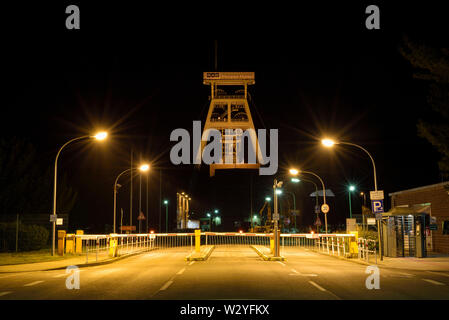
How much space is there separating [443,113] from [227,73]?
324ft

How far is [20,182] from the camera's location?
117ft

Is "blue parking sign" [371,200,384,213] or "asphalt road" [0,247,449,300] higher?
"blue parking sign" [371,200,384,213]

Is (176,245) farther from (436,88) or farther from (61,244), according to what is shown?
(436,88)

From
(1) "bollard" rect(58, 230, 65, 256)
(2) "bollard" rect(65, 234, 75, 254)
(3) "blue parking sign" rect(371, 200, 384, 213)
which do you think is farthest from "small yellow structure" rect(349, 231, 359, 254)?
(2) "bollard" rect(65, 234, 75, 254)

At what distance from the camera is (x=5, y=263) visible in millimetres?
Answer: 20266

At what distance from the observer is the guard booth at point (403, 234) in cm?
2423

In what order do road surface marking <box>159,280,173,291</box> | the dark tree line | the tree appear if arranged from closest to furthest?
1. road surface marking <box>159,280,173,291</box>
2. the tree
3. the dark tree line

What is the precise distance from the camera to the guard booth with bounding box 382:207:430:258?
2423cm

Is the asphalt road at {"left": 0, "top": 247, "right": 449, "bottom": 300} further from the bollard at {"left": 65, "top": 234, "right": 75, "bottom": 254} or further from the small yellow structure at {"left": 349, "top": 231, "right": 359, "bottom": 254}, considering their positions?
the bollard at {"left": 65, "top": 234, "right": 75, "bottom": 254}

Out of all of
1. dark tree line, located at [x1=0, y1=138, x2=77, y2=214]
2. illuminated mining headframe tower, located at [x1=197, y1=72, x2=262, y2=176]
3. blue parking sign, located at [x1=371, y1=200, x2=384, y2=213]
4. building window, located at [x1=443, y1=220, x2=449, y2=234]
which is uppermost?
illuminated mining headframe tower, located at [x1=197, y1=72, x2=262, y2=176]

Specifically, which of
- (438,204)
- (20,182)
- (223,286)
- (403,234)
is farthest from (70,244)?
(438,204)

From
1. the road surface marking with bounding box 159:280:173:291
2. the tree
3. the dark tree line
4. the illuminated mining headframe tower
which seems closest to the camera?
the road surface marking with bounding box 159:280:173:291

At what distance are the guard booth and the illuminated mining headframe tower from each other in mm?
89097
